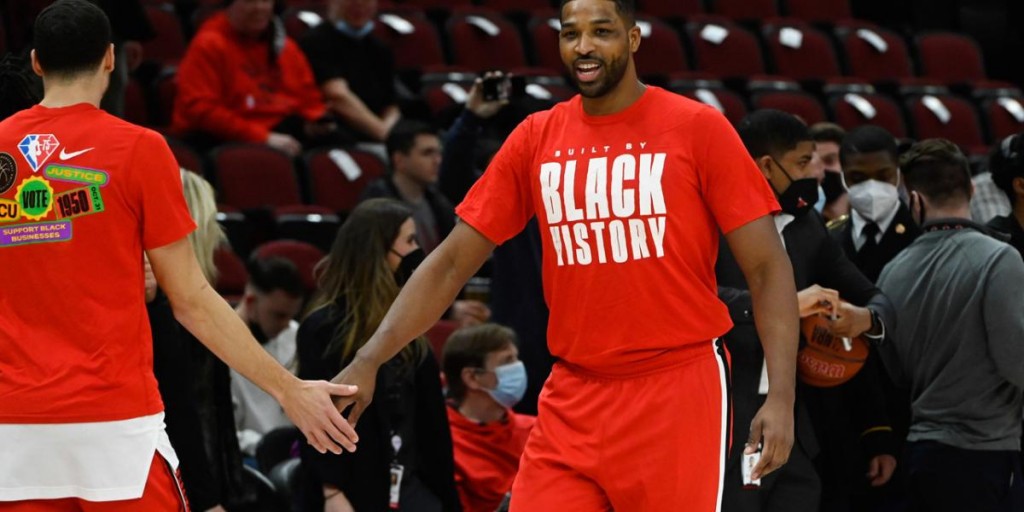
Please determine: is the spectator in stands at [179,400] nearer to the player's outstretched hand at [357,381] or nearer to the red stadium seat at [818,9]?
the player's outstretched hand at [357,381]

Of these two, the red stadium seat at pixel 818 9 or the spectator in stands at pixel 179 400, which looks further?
the red stadium seat at pixel 818 9

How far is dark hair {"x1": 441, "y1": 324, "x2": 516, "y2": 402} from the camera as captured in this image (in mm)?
6305

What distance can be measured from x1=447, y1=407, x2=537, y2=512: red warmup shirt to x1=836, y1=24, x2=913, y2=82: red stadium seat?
7.38 m

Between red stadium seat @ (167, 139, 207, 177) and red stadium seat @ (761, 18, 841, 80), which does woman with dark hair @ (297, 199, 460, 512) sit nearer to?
red stadium seat @ (167, 139, 207, 177)

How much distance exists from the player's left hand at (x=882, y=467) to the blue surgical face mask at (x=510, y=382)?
4.50ft

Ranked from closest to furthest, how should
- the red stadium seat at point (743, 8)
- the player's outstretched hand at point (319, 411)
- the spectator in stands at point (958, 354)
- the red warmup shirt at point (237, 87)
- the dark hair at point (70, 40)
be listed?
the dark hair at point (70, 40) < the player's outstretched hand at point (319, 411) < the spectator in stands at point (958, 354) < the red warmup shirt at point (237, 87) < the red stadium seat at point (743, 8)

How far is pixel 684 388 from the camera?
4047mm

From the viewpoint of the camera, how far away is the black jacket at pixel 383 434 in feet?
18.3

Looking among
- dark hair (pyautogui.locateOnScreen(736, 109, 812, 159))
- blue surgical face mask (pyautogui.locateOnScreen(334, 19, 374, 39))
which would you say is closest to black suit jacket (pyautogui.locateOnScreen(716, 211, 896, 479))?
dark hair (pyautogui.locateOnScreen(736, 109, 812, 159))

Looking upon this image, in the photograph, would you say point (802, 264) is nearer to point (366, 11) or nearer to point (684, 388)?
point (684, 388)

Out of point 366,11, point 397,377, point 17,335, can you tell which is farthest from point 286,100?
point 17,335

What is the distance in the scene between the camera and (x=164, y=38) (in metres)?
10.3

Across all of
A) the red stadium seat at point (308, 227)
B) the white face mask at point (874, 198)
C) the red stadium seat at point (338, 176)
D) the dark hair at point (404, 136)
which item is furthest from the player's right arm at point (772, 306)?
the red stadium seat at point (338, 176)

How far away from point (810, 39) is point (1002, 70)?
9.03ft
